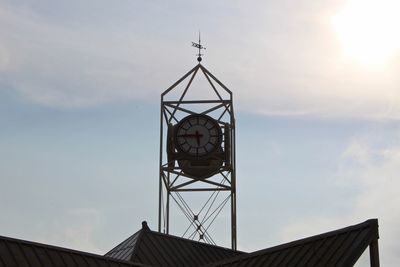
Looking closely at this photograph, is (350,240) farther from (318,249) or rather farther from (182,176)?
(182,176)

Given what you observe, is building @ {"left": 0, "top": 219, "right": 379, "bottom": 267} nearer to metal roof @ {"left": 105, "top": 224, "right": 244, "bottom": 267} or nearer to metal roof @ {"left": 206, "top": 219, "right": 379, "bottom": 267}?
metal roof @ {"left": 206, "top": 219, "right": 379, "bottom": 267}

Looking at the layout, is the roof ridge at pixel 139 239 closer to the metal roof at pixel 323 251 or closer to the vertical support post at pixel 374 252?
the metal roof at pixel 323 251

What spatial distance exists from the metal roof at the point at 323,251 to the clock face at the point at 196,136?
57.1ft

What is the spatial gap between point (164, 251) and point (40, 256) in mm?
12868

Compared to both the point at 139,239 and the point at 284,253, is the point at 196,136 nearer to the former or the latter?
the point at 139,239

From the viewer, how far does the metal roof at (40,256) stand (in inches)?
1955

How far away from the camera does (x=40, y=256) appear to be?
50750 millimetres

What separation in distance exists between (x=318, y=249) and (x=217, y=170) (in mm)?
21320

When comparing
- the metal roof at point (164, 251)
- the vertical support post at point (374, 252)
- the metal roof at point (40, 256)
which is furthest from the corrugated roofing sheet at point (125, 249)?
the vertical support post at point (374, 252)

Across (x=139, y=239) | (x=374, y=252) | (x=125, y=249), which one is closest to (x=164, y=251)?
(x=139, y=239)

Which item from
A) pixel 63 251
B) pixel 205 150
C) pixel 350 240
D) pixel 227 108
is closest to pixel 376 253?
pixel 350 240

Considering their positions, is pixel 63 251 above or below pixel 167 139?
below

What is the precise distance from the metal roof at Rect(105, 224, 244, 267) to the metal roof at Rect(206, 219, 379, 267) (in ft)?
24.9

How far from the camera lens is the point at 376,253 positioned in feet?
165
